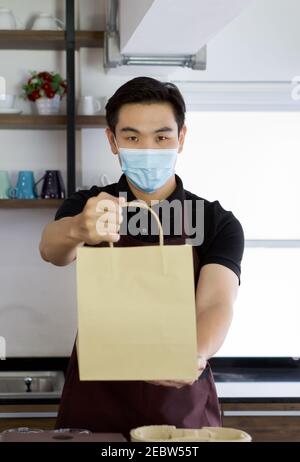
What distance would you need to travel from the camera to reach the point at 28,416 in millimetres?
3145

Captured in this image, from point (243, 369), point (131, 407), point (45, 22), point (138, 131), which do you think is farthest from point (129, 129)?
point (243, 369)

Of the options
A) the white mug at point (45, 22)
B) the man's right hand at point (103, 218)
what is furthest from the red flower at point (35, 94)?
the man's right hand at point (103, 218)

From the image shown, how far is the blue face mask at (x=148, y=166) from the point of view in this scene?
1880 mm

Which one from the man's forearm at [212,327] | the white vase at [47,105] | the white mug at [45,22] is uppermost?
the white mug at [45,22]

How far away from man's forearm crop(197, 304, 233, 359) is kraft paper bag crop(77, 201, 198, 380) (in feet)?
1.14

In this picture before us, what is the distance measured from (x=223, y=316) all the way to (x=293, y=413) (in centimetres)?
155

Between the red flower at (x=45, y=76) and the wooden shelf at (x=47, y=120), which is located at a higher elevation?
the red flower at (x=45, y=76)

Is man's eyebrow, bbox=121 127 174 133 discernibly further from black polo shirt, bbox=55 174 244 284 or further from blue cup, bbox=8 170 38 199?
blue cup, bbox=8 170 38 199

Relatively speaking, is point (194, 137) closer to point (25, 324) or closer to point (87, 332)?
point (25, 324)

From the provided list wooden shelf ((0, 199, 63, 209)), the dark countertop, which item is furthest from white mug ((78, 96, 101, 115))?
the dark countertop

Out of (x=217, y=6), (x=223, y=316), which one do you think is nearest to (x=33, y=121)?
Answer: (x=217, y=6)

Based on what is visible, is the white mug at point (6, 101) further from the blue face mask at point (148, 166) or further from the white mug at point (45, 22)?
the blue face mask at point (148, 166)

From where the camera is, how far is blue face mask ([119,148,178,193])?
1.88 meters

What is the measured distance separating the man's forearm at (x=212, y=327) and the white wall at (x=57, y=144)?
1.95 m
